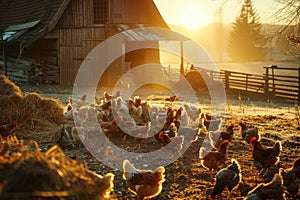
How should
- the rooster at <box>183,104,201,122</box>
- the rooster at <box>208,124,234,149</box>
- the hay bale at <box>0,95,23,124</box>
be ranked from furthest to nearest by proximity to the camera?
the rooster at <box>183,104,201,122</box>, the hay bale at <box>0,95,23,124</box>, the rooster at <box>208,124,234,149</box>

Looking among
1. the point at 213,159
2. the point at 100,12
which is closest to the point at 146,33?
the point at 100,12

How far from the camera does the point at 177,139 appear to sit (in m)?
8.77

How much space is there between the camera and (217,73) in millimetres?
28141

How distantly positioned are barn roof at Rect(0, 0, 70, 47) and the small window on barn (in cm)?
199

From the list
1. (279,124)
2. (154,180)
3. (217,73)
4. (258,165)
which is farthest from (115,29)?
(154,180)

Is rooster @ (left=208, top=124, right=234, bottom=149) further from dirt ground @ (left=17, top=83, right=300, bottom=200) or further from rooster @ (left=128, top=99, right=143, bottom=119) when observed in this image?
rooster @ (left=128, top=99, right=143, bottom=119)

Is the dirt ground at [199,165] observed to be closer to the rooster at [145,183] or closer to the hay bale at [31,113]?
the rooster at [145,183]

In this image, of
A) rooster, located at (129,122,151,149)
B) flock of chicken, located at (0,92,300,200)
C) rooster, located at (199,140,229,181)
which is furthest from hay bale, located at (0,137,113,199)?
rooster, located at (129,122,151,149)

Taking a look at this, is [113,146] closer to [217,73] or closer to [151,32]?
[151,32]

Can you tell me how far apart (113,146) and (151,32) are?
1734 centimetres

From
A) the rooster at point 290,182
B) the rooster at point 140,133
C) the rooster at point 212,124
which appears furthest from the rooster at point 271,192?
the rooster at point 212,124

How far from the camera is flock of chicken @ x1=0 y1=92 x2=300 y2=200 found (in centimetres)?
601

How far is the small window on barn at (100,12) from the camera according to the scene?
26.8 meters

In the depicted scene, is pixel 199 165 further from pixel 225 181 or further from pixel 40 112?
pixel 40 112
